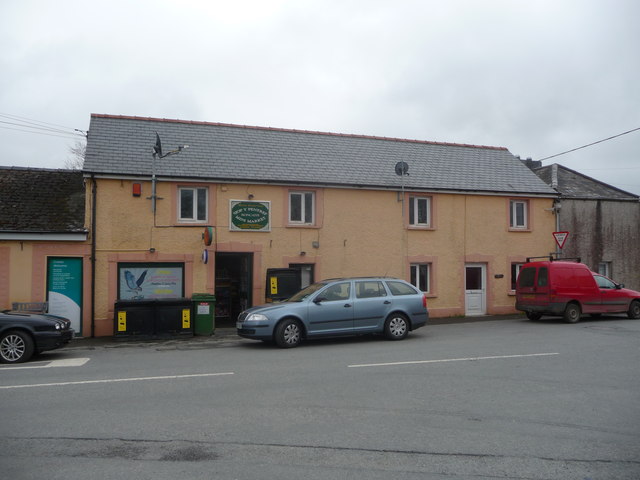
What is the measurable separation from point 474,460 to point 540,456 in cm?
67

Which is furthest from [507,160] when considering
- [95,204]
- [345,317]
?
[95,204]

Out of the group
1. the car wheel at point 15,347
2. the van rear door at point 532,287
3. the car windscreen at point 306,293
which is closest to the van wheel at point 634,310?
the van rear door at point 532,287

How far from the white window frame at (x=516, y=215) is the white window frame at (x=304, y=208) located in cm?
777

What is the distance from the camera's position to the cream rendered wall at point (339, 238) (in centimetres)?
1616

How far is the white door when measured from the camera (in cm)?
2002

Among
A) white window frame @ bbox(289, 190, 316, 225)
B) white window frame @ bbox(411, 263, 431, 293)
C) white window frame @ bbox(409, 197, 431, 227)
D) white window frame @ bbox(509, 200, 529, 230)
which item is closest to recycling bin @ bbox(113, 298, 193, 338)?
white window frame @ bbox(289, 190, 316, 225)

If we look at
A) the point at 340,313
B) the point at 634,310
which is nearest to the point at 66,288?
the point at 340,313

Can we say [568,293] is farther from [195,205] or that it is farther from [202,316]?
[195,205]

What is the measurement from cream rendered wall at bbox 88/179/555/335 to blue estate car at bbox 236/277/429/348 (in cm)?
421

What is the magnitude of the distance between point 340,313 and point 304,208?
5.92 meters

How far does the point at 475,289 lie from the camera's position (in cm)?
2020

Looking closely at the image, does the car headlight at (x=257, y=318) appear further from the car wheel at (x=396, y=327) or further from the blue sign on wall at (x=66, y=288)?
Answer: the blue sign on wall at (x=66, y=288)

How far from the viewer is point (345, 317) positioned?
13117 mm

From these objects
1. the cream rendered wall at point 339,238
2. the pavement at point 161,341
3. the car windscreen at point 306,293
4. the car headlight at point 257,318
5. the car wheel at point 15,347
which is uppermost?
the cream rendered wall at point 339,238
